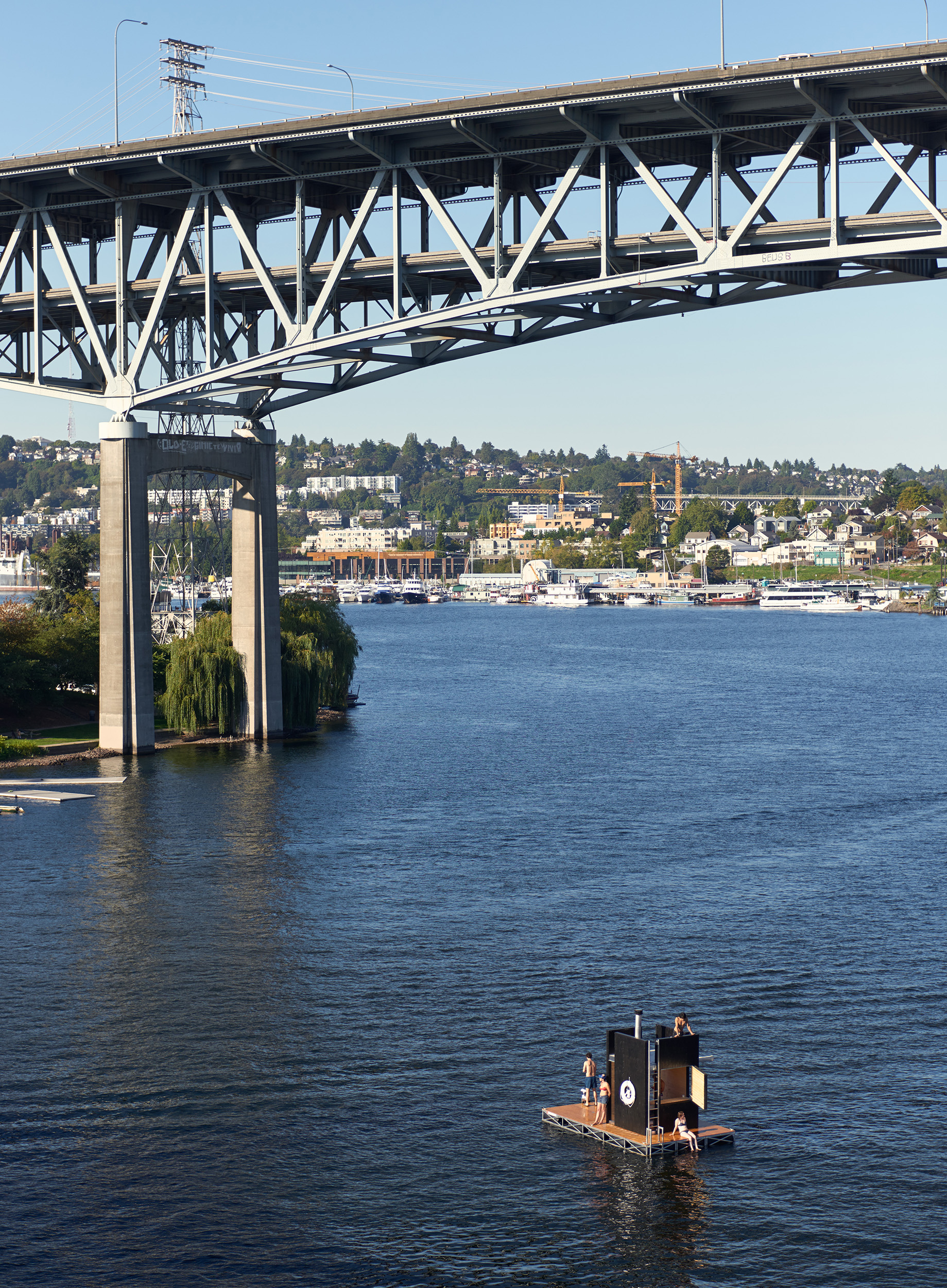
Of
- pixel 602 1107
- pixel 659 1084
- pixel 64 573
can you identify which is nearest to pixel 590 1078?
pixel 602 1107

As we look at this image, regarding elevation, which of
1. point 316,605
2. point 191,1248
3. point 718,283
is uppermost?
point 718,283

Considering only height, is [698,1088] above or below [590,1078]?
above

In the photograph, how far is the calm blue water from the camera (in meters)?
19.3

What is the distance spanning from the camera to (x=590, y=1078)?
2300cm

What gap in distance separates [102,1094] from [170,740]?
126 ft

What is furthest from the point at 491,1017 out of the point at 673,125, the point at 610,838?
the point at 673,125

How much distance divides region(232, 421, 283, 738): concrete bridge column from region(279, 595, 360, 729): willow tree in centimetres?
170

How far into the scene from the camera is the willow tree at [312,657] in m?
65.2

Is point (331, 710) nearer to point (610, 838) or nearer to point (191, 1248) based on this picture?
point (610, 838)

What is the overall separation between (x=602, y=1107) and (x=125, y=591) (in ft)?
125

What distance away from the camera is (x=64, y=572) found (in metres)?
91.9

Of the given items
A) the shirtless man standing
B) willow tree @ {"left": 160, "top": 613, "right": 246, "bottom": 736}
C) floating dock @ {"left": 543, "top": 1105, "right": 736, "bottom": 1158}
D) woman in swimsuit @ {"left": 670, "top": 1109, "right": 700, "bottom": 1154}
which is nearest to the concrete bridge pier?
willow tree @ {"left": 160, "top": 613, "right": 246, "bottom": 736}

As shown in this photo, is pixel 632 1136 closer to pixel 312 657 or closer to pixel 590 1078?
pixel 590 1078

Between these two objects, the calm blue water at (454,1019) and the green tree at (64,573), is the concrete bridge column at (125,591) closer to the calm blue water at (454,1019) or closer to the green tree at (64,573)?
the calm blue water at (454,1019)
